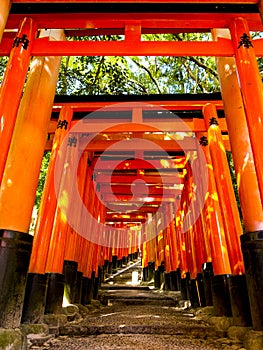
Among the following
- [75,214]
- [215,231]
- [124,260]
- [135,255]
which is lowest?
[215,231]

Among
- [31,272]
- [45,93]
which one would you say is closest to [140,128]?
[45,93]

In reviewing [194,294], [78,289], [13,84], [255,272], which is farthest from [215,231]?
[13,84]

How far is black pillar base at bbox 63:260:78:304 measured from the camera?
6305 millimetres

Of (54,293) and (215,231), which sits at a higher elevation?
(215,231)

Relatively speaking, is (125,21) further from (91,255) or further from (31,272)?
(91,255)

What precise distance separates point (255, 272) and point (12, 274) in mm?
2638

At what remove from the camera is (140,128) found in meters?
6.77

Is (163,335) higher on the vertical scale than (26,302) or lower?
lower

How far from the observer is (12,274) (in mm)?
3258

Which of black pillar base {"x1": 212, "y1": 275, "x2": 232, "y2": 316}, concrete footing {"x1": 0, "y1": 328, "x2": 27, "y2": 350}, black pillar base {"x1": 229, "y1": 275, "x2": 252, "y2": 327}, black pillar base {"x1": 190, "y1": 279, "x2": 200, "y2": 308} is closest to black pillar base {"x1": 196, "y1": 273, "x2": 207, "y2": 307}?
black pillar base {"x1": 190, "y1": 279, "x2": 200, "y2": 308}

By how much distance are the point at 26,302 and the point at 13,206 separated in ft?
4.79

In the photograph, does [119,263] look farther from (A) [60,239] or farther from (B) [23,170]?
(B) [23,170]

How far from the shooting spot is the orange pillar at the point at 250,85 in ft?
11.3

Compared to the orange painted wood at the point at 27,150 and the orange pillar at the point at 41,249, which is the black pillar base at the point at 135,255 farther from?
the orange painted wood at the point at 27,150
